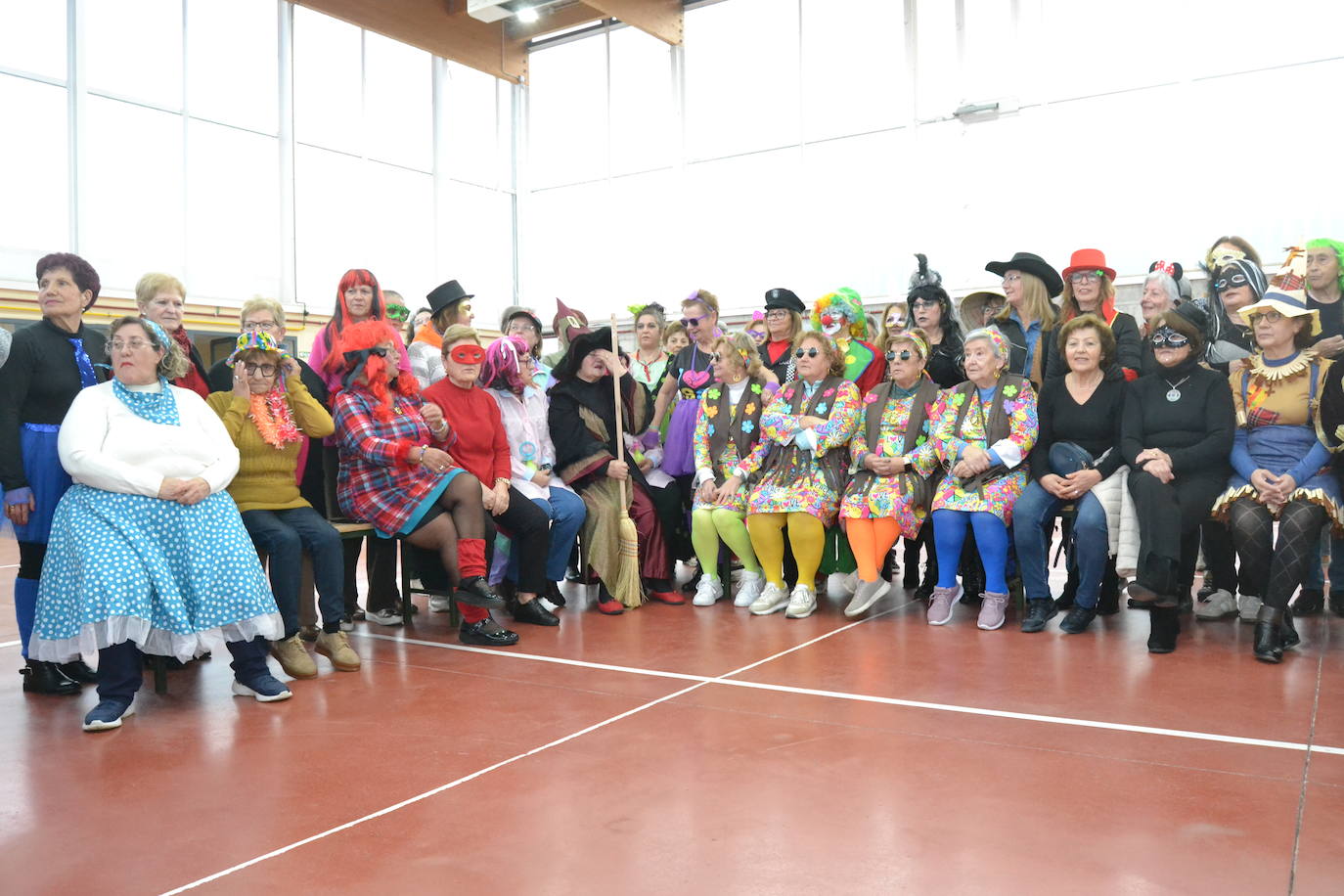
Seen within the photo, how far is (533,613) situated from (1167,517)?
266 centimetres

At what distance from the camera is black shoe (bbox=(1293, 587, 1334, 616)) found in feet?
15.3

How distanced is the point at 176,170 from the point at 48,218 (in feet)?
5.39

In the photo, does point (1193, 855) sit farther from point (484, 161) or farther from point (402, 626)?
point (484, 161)

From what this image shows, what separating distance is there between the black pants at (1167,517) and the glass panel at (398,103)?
12256 mm

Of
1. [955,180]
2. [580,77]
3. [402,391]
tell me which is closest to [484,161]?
[580,77]

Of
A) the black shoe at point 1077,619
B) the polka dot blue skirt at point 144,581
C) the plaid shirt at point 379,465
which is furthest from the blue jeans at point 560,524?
the black shoe at point 1077,619

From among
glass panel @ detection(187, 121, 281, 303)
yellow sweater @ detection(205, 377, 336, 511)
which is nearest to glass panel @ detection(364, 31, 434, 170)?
glass panel @ detection(187, 121, 281, 303)

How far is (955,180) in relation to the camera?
12461 mm

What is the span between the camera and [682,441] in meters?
5.62

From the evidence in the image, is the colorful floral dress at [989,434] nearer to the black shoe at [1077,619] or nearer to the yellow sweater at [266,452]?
the black shoe at [1077,619]

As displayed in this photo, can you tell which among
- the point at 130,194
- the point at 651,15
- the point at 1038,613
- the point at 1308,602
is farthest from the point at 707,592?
the point at 651,15

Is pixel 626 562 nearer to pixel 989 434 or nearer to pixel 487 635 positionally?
pixel 487 635

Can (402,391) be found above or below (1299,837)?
above

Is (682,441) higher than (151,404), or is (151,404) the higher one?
(151,404)
